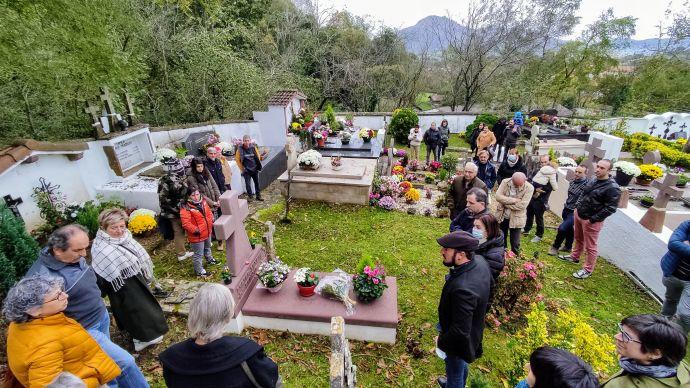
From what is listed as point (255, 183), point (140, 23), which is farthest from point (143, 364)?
point (140, 23)

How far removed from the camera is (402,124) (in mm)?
16328

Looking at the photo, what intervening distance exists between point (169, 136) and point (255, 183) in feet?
12.9

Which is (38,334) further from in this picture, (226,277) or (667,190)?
(667,190)

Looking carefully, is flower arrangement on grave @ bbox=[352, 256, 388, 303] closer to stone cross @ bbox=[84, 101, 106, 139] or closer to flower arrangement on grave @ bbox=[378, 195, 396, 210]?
flower arrangement on grave @ bbox=[378, 195, 396, 210]

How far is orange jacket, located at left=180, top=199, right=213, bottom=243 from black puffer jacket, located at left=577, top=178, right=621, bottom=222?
6.27m

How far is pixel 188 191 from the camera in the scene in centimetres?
511

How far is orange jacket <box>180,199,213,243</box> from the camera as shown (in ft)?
16.1

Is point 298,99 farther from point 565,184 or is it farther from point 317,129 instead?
point 565,184

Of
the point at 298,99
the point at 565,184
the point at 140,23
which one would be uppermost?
the point at 140,23

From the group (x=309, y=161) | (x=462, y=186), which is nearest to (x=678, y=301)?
(x=462, y=186)

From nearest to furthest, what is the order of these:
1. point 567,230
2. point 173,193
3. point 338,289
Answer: point 338,289, point 173,193, point 567,230

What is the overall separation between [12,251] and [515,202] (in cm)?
737

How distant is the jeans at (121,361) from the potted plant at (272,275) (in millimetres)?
1662

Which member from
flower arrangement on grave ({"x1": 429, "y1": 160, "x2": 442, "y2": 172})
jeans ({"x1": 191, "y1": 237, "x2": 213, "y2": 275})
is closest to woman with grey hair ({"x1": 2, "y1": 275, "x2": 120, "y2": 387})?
jeans ({"x1": 191, "y1": 237, "x2": 213, "y2": 275})
